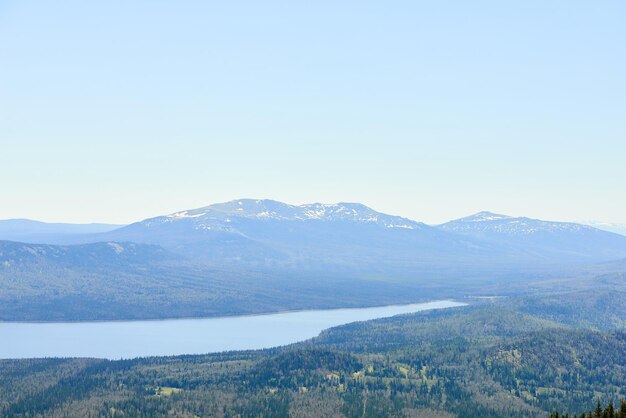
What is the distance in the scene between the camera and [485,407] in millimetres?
192500

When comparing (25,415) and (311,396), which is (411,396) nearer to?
(311,396)

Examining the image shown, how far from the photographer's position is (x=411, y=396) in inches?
7859

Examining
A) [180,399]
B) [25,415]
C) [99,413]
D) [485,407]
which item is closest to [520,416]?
[485,407]

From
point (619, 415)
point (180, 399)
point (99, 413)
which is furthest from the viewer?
point (180, 399)

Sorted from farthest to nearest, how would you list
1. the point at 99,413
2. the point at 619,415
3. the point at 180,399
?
1. the point at 180,399
2. the point at 99,413
3. the point at 619,415

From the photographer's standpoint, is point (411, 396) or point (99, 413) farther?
point (411, 396)

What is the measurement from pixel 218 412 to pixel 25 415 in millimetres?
38975

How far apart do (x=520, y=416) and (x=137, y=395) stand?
82979 mm

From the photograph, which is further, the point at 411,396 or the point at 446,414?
the point at 411,396

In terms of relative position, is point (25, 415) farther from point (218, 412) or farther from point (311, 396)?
point (311, 396)

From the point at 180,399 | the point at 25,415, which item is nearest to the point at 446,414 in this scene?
the point at 180,399

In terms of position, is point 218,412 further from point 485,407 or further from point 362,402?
point 485,407

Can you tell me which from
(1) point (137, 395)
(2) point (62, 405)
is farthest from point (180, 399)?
(2) point (62, 405)

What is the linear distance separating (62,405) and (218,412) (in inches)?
1327
